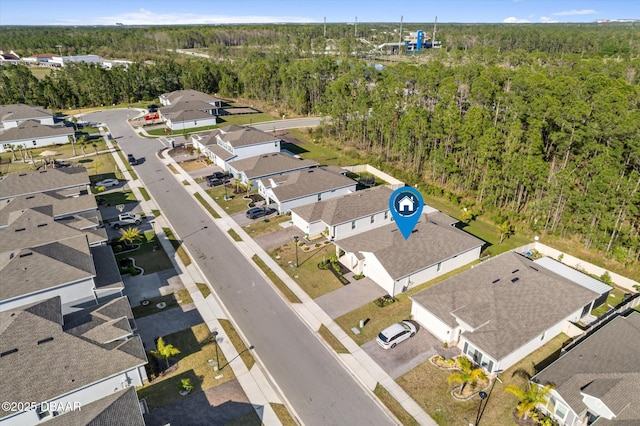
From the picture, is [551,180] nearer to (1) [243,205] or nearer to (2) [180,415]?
(1) [243,205]

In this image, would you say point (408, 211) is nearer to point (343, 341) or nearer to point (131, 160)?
point (343, 341)

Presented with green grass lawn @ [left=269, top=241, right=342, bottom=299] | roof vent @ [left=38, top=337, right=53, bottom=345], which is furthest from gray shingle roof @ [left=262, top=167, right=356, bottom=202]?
roof vent @ [left=38, top=337, right=53, bottom=345]

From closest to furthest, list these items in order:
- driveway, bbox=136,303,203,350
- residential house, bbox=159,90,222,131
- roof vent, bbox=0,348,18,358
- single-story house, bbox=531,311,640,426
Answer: single-story house, bbox=531,311,640,426
roof vent, bbox=0,348,18,358
driveway, bbox=136,303,203,350
residential house, bbox=159,90,222,131

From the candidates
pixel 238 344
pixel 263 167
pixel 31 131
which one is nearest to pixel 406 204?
pixel 238 344

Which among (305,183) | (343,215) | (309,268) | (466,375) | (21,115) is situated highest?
(21,115)

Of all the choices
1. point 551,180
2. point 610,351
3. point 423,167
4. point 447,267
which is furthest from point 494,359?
point 423,167

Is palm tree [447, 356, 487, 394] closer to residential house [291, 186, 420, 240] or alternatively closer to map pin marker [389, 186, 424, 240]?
map pin marker [389, 186, 424, 240]

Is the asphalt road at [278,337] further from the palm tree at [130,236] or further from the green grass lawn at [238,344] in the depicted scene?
the palm tree at [130,236]
